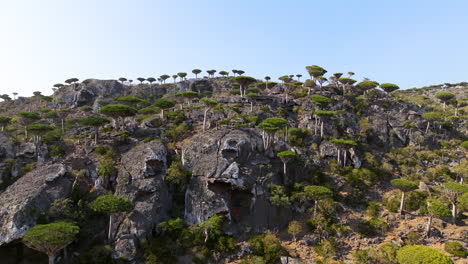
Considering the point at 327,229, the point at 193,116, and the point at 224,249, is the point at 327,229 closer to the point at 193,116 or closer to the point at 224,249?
the point at 224,249

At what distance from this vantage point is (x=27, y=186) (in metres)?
25.3

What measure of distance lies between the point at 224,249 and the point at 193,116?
3241cm

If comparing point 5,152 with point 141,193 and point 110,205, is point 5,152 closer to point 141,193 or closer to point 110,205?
point 141,193

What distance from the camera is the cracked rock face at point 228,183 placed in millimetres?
27984

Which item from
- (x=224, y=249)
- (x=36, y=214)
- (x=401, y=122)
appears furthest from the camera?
(x=401, y=122)

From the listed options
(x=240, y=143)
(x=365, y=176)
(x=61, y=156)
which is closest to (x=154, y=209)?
(x=240, y=143)

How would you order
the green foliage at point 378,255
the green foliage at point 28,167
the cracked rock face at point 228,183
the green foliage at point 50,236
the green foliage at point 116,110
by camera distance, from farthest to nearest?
the green foliage at point 116,110, the green foliage at point 28,167, the cracked rock face at point 228,183, the green foliage at point 378,255, the green foliage at point 50,236

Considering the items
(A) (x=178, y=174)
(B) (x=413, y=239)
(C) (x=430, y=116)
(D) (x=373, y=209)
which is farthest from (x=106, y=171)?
(C) (x=430, y=116)

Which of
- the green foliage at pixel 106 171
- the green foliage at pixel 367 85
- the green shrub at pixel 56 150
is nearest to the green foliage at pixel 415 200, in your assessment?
the green foliage at pixel 367 85

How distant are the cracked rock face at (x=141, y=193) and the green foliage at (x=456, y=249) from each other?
33622mm

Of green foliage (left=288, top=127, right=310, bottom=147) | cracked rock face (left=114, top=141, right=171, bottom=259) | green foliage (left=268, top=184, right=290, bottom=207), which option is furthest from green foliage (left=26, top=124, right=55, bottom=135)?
green foliage (left=288, top=127, right=310, bottom=147)

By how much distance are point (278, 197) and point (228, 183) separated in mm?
7289

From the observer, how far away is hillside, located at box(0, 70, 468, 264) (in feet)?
78.3

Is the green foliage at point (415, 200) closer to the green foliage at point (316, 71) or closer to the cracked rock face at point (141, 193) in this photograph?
the cracked rock face at point (141, 193)
